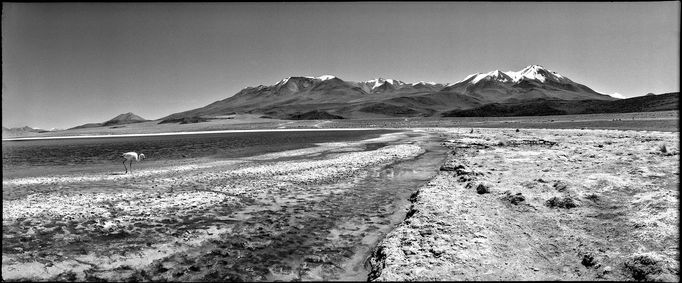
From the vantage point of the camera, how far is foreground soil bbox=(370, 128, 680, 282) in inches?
290

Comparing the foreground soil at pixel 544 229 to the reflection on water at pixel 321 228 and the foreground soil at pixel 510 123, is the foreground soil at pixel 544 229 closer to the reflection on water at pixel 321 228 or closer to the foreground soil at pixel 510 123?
the reflection on water at pixel 321 228

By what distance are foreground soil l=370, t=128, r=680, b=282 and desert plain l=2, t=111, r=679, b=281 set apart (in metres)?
0.04

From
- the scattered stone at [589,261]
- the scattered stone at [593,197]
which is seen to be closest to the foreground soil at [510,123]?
the scattered stone at [593,197]

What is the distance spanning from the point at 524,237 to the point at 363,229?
15.0 ft

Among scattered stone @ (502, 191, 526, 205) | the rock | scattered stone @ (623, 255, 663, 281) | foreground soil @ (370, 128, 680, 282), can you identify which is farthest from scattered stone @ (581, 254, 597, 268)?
the rock

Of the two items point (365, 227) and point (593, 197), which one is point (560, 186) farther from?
point (365, 227)

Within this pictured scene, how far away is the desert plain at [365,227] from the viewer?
7.78 metres

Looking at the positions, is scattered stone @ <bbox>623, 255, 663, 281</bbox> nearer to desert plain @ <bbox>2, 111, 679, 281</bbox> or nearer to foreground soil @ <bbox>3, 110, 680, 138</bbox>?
desert plain @ <bbox>2, 111, 679, 281</bbox>

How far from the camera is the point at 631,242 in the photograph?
8203 millimetres

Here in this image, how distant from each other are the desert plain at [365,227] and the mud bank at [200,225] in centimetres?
5

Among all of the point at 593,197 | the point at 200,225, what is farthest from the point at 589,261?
the point at 200,225

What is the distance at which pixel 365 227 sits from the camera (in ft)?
36.3

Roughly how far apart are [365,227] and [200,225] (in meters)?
5.40

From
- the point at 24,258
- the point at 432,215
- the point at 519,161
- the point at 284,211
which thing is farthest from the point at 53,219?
the point at 519,161
